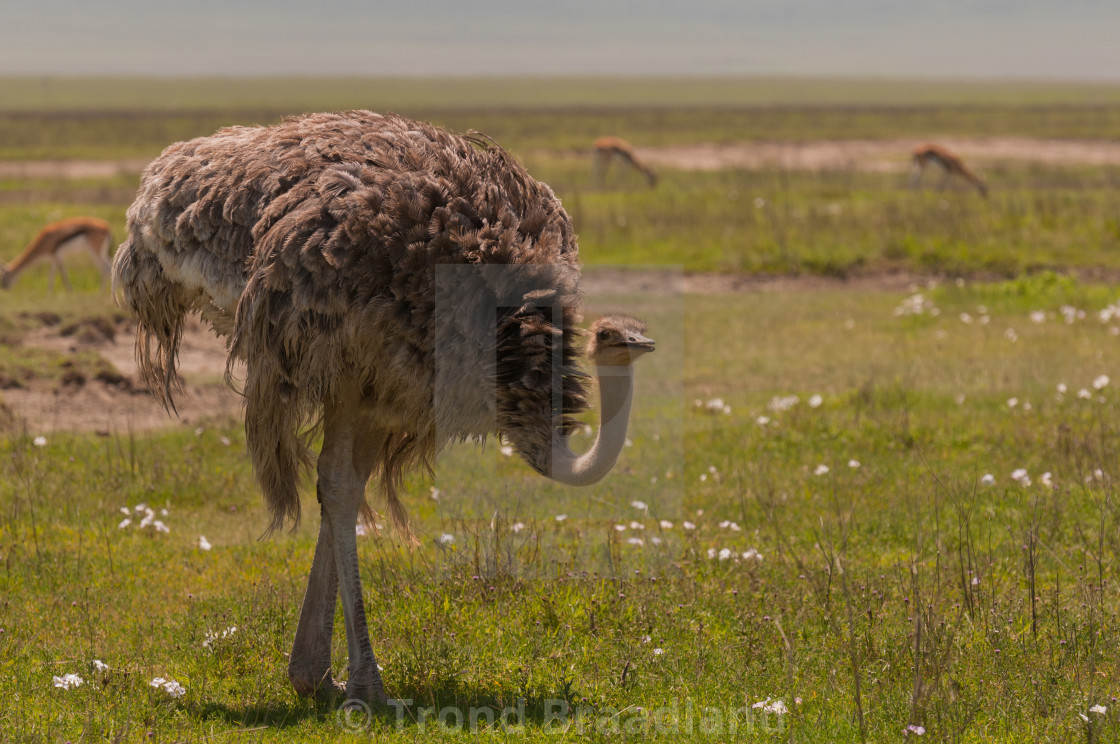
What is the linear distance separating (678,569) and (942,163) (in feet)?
80.7

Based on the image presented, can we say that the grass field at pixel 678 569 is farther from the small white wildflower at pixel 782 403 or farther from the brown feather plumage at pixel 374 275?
the brown feather plumage at pixel 374 275

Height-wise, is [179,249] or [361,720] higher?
[179,249]

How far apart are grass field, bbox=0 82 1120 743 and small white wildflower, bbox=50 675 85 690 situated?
2.4 inches

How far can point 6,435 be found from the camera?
902cm

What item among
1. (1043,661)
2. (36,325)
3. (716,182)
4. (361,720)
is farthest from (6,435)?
(716,182)

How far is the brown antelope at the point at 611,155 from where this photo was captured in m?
31.7

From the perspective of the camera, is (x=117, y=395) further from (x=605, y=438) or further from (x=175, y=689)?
(x=605, y=438)

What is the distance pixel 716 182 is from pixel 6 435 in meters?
22.7

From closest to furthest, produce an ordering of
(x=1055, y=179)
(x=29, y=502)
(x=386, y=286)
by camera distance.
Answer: (x=386, y=286)
(x=29, y=502)
(x=1055, y=179)

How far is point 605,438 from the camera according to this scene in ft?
Answer: 15.6

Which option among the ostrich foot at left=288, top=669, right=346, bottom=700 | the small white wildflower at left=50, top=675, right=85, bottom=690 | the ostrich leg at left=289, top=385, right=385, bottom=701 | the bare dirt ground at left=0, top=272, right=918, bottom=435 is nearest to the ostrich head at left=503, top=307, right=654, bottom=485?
the ostrich leg at left=289, top=385, right=385, bottom=701

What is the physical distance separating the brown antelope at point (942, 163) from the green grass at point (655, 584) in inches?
754

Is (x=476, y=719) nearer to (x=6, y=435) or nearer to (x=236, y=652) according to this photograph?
(x=236, y=652)

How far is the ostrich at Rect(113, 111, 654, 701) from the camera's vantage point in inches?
189
